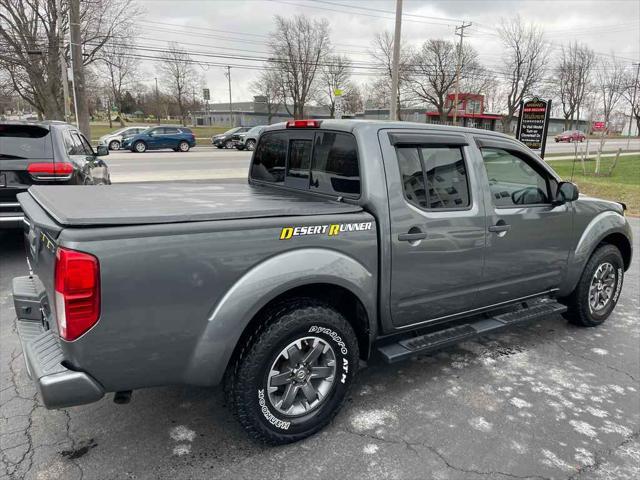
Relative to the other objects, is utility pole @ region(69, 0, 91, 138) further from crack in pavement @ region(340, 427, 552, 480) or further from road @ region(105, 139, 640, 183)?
crack in pavement @ region(340, 427, 552, 480)

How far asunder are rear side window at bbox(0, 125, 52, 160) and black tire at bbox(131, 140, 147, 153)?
77.0ft

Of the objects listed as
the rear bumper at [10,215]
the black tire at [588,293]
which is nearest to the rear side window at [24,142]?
the rear bumper at [10,215]

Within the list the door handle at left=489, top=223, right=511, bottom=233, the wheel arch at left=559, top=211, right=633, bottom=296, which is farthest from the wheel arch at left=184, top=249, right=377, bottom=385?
the wheel arch at left=559, top=211, right=633, bottom=296

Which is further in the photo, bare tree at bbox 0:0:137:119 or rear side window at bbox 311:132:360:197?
bare tree at bbox 0:0:137:119

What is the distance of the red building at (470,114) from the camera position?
198 feet

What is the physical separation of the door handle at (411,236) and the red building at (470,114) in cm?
5129

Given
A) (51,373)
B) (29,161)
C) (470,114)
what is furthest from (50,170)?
(470,114)

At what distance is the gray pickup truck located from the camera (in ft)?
6.96

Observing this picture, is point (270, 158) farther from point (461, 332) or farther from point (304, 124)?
point (461, 332)

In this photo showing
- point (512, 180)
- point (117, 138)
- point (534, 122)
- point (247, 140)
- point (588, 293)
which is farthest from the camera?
point (247, 140)

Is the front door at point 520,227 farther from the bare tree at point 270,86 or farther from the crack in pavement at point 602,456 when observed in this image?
the bare tree at point 270,86

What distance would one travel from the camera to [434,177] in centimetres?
325

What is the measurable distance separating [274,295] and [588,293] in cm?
335

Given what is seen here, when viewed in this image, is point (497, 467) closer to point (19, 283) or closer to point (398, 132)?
point (398, 132)
